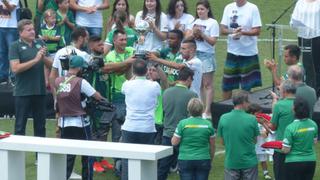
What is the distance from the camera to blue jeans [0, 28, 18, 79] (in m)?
18.3

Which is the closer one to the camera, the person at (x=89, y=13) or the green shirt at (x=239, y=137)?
the green shirt at (x=239, y=137)

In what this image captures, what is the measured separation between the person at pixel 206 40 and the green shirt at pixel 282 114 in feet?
13.4

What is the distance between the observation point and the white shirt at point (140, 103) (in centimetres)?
1306

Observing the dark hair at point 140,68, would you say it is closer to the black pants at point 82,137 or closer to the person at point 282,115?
the black pants at point 82,137

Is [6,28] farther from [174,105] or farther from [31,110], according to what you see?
[174,105]

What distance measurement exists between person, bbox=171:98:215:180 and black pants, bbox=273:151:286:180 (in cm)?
80

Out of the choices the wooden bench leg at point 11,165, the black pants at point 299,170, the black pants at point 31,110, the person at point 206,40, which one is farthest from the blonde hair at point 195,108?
the person at point 206,40

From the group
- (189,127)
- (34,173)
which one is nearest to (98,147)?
(189,127)

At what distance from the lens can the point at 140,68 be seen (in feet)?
42.7

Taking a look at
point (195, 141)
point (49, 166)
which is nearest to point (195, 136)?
point (195, 141)

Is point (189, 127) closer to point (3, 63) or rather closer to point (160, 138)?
point (160, 138)

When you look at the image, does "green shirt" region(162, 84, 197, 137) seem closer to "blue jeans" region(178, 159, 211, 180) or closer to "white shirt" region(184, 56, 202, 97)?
"blue jeans" region(178, 159, 211, 180)

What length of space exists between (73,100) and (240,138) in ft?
7.08

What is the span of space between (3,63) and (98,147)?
768 cm
